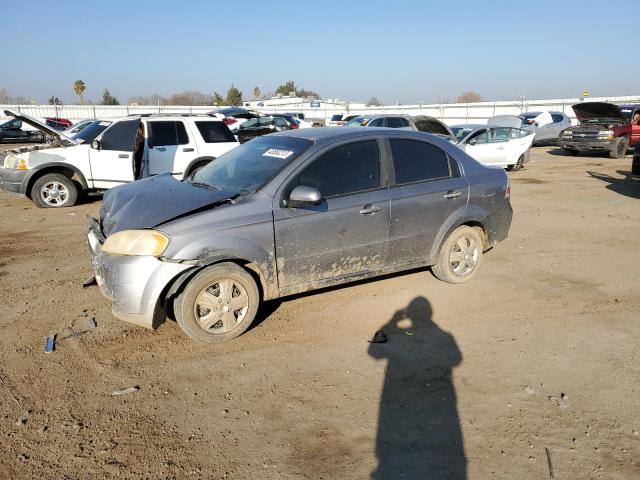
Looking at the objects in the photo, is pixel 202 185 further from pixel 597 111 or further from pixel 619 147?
pixel 619 147

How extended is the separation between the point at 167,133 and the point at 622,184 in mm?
11091

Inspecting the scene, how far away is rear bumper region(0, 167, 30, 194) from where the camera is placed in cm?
894

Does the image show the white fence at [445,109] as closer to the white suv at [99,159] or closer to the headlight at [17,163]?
the white suv at [99,159]

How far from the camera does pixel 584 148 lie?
18141mm

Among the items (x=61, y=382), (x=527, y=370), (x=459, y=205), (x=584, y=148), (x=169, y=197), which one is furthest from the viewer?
(x=584, y=148)

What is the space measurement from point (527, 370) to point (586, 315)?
145 cm

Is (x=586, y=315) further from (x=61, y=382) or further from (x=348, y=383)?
(x=61, y=382)

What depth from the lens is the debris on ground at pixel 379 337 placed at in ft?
13.8

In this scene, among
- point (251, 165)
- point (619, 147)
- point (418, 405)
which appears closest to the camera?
point (418, 405)

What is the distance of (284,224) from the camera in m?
4.18

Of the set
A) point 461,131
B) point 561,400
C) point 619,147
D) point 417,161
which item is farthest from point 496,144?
point 561,400

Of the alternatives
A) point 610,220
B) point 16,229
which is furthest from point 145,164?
point 610,220

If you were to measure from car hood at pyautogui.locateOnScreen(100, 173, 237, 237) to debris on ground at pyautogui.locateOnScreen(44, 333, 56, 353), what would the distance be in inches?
38.5

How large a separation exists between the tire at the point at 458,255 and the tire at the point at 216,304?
2.23 metres
